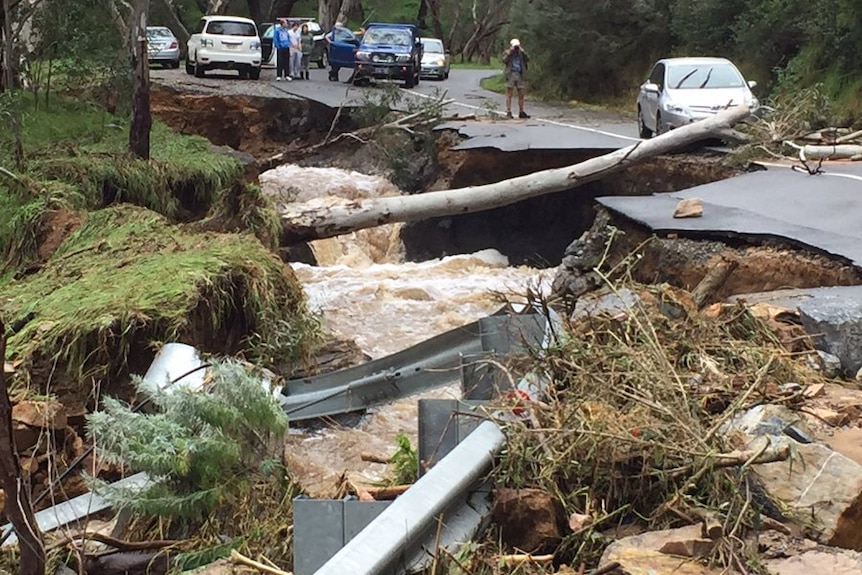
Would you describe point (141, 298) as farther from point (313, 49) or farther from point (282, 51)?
point (313, 49)

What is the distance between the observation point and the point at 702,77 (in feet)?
59.6

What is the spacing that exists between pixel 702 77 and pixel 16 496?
16643mm

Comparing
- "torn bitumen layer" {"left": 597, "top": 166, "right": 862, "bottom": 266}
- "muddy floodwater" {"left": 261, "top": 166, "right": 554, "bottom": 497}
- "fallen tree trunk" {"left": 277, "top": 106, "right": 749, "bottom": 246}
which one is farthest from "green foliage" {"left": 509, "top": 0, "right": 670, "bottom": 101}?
"torn bitumen layer" {"left": 597, "top": 166, "right": 862, "bottom": 266}

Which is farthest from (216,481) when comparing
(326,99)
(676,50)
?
(676,50)

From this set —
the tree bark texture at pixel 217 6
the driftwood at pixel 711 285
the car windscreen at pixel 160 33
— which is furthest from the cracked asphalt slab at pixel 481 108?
the driftwood at pixel 711 285

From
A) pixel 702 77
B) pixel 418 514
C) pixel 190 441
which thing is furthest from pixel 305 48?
pixel 418 514

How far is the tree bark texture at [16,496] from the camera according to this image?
11.8ft

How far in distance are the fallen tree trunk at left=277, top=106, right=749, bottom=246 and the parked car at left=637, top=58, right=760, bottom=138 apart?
160cm

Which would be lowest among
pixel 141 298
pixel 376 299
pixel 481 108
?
pixel 376 299

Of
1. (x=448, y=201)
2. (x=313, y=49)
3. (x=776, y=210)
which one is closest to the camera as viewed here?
(x=776, y=210)

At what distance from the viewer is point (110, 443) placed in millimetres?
4809

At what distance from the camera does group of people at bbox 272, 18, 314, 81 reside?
2991cm

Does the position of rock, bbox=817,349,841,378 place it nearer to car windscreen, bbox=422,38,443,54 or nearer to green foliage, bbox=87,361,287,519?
green foliage, bbox=87,361,287,519

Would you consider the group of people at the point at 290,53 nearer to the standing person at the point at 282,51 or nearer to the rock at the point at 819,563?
the standing person at the point at 282,51
